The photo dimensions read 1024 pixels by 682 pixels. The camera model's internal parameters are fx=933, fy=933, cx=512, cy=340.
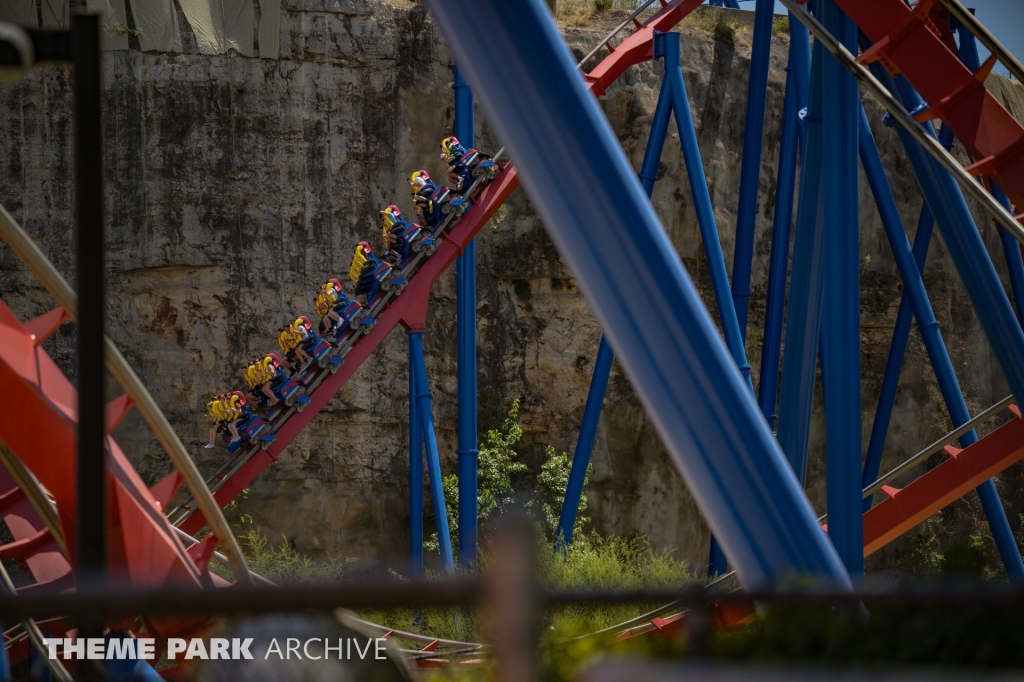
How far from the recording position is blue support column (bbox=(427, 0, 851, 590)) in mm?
1923

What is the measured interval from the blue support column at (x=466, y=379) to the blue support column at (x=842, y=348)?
11.7 feet

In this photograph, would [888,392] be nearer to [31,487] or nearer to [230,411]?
[230,411]

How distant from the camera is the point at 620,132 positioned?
36.7 ft

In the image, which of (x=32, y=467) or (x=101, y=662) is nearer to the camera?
(x=101, y=662)

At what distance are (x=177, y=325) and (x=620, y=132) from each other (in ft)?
18.2

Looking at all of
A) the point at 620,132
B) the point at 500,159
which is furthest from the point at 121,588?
the point at 620,132

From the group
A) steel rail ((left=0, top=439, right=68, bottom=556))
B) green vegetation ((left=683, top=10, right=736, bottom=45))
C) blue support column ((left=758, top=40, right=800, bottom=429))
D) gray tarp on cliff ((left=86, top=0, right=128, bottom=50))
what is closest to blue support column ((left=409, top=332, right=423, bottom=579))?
blue support column ((left=758, top=40, right=800, bottom=429))

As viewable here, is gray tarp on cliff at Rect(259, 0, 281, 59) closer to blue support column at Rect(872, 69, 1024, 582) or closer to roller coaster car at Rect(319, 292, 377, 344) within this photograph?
roller coaster car at Rect(319, 292, 377, 344)

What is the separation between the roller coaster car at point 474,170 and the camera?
689 cm

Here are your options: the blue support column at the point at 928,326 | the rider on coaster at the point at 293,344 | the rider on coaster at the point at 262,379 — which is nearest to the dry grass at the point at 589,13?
the blue support column at the point at 928,326

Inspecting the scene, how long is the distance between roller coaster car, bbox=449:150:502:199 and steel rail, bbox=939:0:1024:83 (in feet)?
11.3

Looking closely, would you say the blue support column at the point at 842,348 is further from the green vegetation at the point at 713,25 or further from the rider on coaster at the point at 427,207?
the green vegetation at the point at 713,25

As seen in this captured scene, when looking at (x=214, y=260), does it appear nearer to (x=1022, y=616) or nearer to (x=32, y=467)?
(x=32, y=467)

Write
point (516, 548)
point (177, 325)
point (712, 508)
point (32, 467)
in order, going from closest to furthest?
point (516, 548) → point (712, 508) → point (32, 467) → point (177, 325)
